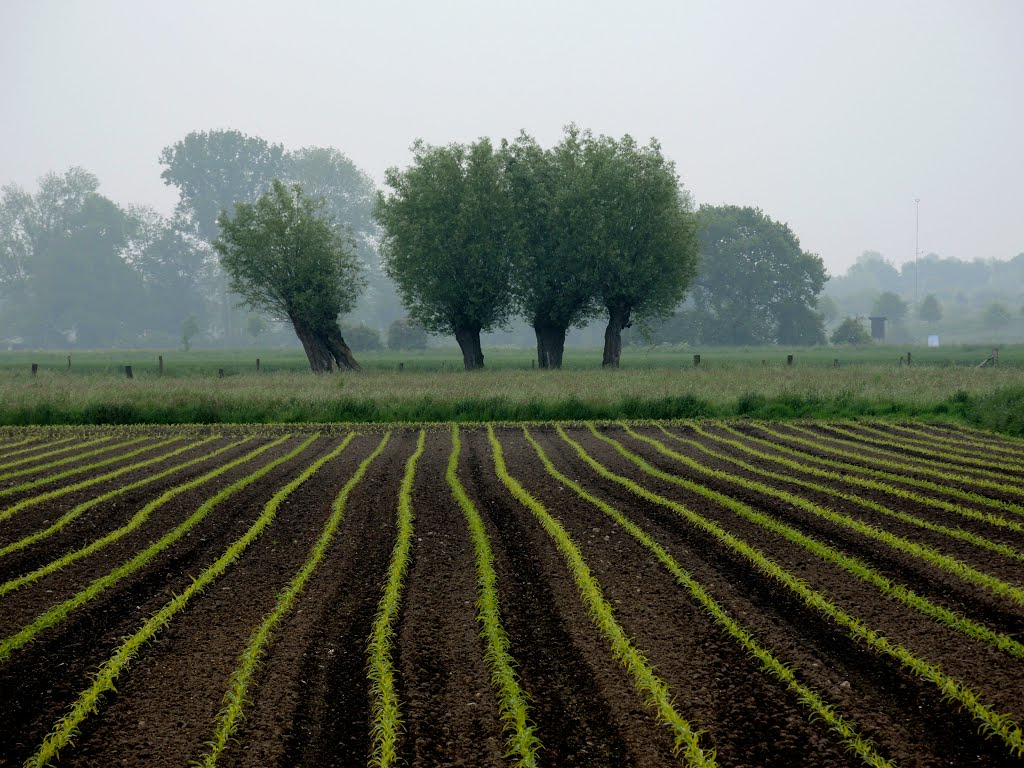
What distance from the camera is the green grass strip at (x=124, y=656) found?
6.16 metres

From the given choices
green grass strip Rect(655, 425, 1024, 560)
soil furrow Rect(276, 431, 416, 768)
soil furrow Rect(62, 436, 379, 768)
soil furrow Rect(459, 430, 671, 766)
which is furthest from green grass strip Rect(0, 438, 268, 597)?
green grass strip Rect(655, 425, 1024, 560)

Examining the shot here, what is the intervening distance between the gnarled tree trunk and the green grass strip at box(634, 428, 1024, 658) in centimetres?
3529

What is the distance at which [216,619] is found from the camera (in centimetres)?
870

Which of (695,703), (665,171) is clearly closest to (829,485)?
(695,703)

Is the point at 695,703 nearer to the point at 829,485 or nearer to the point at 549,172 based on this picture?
the point at 829,485

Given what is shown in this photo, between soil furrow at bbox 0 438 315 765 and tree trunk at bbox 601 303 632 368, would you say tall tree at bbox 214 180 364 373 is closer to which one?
tree trunk at bbox 601 303 632 368

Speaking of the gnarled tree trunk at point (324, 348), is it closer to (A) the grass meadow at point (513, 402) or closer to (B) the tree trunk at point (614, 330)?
(A) the grass meadow at point (513, 402)

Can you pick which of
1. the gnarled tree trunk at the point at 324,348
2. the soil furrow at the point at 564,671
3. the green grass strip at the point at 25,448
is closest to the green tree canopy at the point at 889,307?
the gnarled tree trunk at the point at 324,348

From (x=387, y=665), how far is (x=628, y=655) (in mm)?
2342

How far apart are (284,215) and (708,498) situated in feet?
121

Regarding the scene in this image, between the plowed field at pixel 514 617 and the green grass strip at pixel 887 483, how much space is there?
0.31 ft

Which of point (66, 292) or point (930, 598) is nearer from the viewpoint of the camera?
point (930, 598)

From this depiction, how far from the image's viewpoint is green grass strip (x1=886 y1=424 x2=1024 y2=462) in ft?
59.4

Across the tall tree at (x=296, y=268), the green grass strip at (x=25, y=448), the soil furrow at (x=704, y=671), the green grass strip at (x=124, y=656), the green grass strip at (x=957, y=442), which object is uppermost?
the tall tree at (x=296, y=268)
